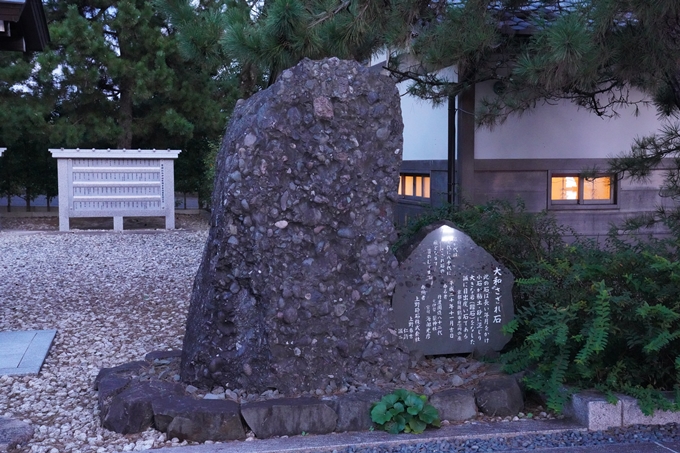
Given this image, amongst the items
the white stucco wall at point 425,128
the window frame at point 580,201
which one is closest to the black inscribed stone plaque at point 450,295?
the window frame at point 580,201

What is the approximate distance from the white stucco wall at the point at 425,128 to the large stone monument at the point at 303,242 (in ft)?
15.5

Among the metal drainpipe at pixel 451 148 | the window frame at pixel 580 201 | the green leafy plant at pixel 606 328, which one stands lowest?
the green leafy plant at pixel 606 328

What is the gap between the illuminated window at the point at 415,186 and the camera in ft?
35.3

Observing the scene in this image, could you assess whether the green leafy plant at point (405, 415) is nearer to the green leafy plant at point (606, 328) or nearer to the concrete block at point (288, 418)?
the concrete block at point (288, 418)

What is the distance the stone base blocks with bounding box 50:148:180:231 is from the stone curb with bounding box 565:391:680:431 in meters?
12.8

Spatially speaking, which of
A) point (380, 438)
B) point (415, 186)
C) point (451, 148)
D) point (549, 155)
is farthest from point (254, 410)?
point (415, 186)

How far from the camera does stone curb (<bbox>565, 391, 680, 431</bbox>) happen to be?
14.0 feet

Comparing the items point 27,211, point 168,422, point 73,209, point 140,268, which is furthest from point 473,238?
point 27,211

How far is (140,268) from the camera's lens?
35.2ft

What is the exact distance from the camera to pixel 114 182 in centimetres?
1561

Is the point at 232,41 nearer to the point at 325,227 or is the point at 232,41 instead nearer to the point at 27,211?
the point at 325,227

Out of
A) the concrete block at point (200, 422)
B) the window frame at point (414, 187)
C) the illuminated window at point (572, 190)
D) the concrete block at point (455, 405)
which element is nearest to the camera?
the concrete block at point (200, 422)

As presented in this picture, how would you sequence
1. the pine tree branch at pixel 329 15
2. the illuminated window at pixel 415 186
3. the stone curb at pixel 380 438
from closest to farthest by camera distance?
the stone curb at pixel 380 438
the pine tree branch at pixel 329 15
the illuminated window at pixel 415 186

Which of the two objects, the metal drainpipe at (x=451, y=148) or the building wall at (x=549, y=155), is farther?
the metal drainpipe at (x=451, y=148)
